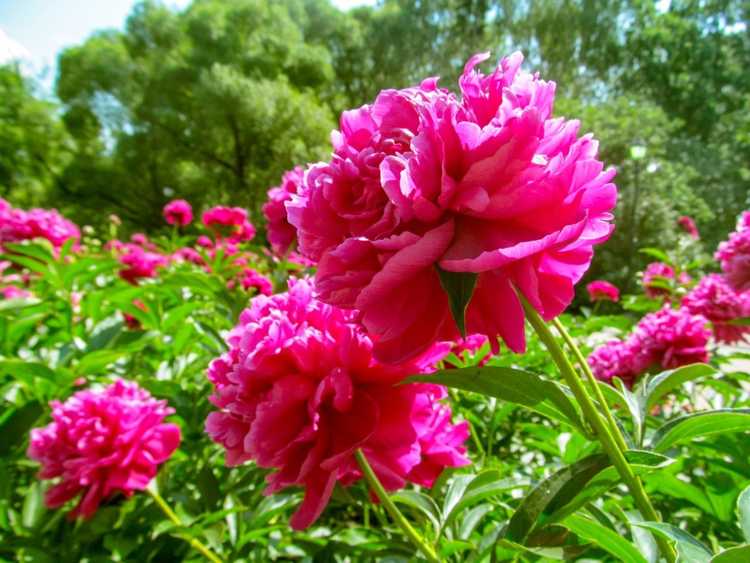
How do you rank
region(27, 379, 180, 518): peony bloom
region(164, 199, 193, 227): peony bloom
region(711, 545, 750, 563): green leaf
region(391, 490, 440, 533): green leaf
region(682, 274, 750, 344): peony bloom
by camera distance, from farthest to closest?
1. region(164, 199, 193, 227): peony bloom
2. region(682, 274, 750, 344): peony bloom
3. region(27, 379, 180, 518): peony bloom
4. region(391, 490, 440, 533): green leaf
5. region(711, 545, 750, 563): green leaf

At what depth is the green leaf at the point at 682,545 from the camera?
0.36 metres

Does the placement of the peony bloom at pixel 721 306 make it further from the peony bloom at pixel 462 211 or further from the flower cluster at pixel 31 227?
the flower cluster at pixel 31 227

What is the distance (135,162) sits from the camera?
13070mm

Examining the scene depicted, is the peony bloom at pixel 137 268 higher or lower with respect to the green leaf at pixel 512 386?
higher

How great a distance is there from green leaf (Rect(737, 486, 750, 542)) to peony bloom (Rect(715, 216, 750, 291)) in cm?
109

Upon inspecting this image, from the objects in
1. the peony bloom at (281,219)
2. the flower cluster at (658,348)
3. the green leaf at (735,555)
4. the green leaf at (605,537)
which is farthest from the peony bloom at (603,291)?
the green leaf at (735,555)

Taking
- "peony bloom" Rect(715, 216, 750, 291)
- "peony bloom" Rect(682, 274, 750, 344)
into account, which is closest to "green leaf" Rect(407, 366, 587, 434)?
"peony bloom" Rect(715, 216, 750, 291)

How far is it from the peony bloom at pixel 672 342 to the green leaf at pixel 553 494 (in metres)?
0.87

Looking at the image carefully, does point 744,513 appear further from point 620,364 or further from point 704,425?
point 620,364

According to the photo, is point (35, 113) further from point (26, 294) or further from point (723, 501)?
point (723, 501)

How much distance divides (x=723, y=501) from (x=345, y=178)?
69cm

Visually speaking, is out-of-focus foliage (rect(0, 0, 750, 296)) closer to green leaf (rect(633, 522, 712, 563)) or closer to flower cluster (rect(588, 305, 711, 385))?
flower cluster (rect(588, 305, 711, 385))

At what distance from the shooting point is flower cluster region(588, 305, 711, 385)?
3.95 feet

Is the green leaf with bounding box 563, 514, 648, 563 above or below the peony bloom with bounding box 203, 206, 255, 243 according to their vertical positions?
below
